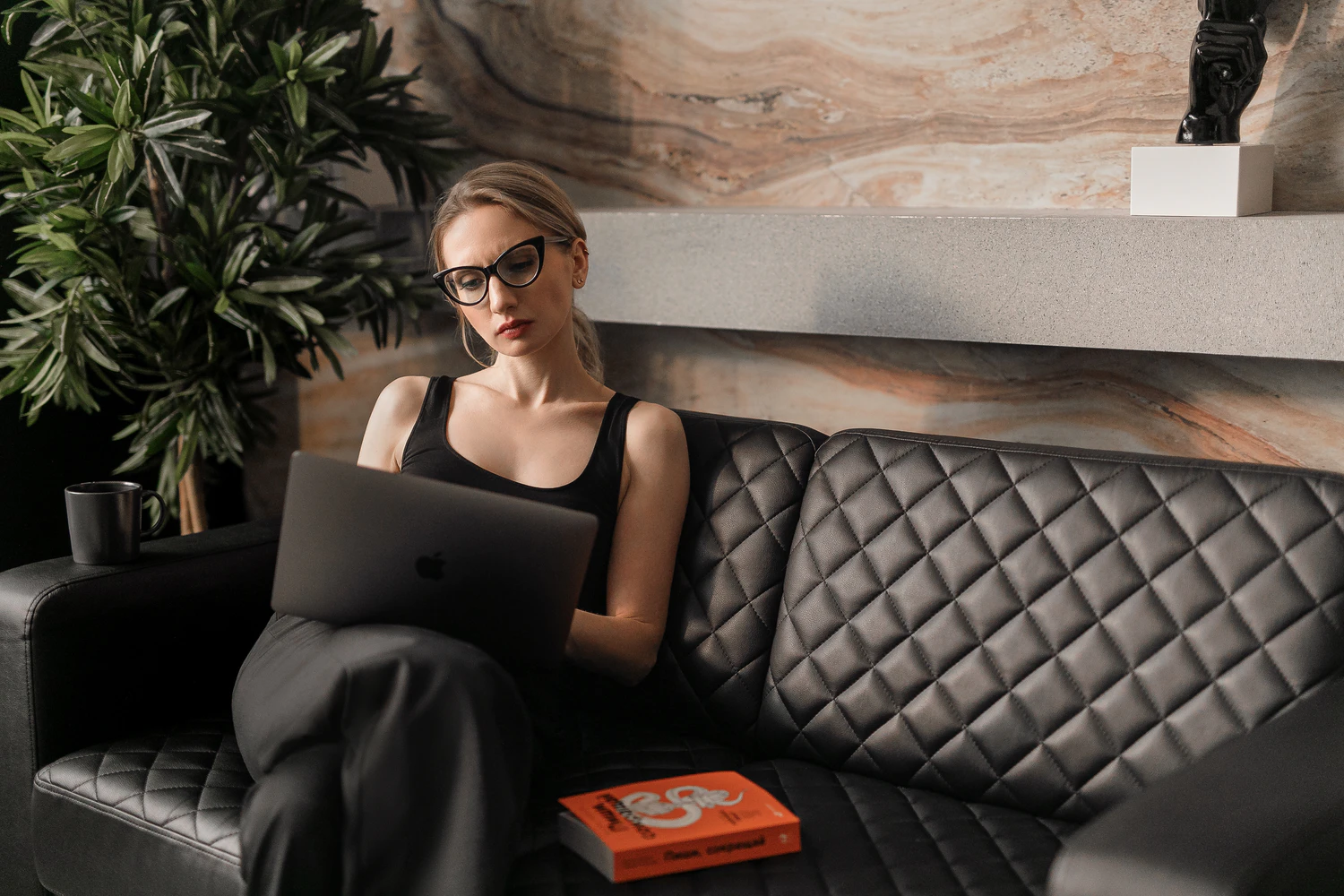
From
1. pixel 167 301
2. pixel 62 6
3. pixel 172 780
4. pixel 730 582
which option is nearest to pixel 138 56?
pixel 62 6

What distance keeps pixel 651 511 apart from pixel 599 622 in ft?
0.61

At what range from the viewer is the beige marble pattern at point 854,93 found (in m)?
1.95

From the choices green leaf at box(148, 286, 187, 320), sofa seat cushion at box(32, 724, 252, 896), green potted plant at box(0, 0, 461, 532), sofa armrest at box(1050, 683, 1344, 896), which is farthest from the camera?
green leaf at box(148, 286, 187, 320)

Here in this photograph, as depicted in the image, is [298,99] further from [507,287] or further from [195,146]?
[507,287]

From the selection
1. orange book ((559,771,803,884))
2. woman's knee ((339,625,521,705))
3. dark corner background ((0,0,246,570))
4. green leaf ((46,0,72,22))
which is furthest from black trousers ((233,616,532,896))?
dark corner background ((0,0,246,570))

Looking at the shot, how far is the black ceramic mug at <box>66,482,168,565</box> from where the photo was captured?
1859 millimetres

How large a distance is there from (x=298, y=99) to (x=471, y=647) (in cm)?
133

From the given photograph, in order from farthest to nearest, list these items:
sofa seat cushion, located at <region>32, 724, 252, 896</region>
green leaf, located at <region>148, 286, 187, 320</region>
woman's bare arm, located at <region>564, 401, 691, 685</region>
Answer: green leaf, located at <region>148, 286, 187, 320</region> → woman's bare arm, located at <region>564, 401, 691, 685</region> → sofa seat cushion, located at <region>32, 724, 252, 896</region>

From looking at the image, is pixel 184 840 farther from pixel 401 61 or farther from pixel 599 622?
pixel 401 61

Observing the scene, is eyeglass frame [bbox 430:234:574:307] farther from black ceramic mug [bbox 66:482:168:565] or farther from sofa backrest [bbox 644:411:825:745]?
black ceramic mug [bbox 66:482:168:565]

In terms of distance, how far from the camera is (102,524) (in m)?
1.86

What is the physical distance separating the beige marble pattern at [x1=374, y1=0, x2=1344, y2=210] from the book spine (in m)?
1.23

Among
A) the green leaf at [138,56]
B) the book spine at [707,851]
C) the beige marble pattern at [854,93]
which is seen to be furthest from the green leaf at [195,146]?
the book spine at [707,851]

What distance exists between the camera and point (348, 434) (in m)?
3.03
